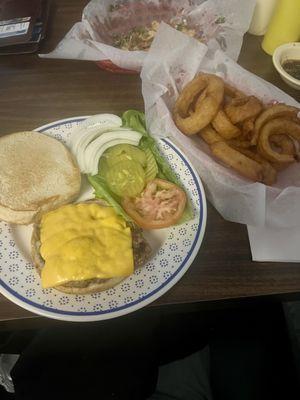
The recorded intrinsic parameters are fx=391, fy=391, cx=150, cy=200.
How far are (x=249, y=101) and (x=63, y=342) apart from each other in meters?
0.97

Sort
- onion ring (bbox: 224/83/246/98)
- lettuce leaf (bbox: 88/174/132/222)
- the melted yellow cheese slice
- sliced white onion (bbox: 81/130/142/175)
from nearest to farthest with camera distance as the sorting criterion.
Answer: the melted yellow cheese slice < lettuce leaf (bbox: 88/174/132/222) < sliced white onion (bbox: 81/130/142/175) < onion ring (bbox: 224/83/246/98)

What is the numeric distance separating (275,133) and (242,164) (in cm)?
19

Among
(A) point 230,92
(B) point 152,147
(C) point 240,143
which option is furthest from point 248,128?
(B) point 152,147

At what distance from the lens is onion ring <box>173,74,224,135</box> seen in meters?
1.22

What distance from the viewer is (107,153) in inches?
47.1

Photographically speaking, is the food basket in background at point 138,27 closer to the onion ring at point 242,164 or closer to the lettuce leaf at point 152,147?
the lettuce leaf at point 152,147

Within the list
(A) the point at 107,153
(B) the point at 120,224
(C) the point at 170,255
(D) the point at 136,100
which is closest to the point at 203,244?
(C) the point at 170,255

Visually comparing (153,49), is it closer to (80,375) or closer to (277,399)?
(80,375)

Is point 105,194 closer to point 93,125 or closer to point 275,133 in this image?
point 93,125

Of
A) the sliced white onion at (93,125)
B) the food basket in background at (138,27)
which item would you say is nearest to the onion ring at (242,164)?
the sliced white onion at (93,125)

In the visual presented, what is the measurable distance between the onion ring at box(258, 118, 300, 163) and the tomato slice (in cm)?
30

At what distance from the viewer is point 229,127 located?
4.02ft

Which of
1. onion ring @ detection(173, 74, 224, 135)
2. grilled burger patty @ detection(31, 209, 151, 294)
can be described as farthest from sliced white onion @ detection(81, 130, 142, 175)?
grilled burger patty @ detection(31, 209, 151, 294)

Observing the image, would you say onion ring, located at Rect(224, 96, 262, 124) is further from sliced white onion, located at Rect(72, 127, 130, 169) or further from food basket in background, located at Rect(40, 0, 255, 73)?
sliced white onion, located at Rect(72, 127, 130, 169)
